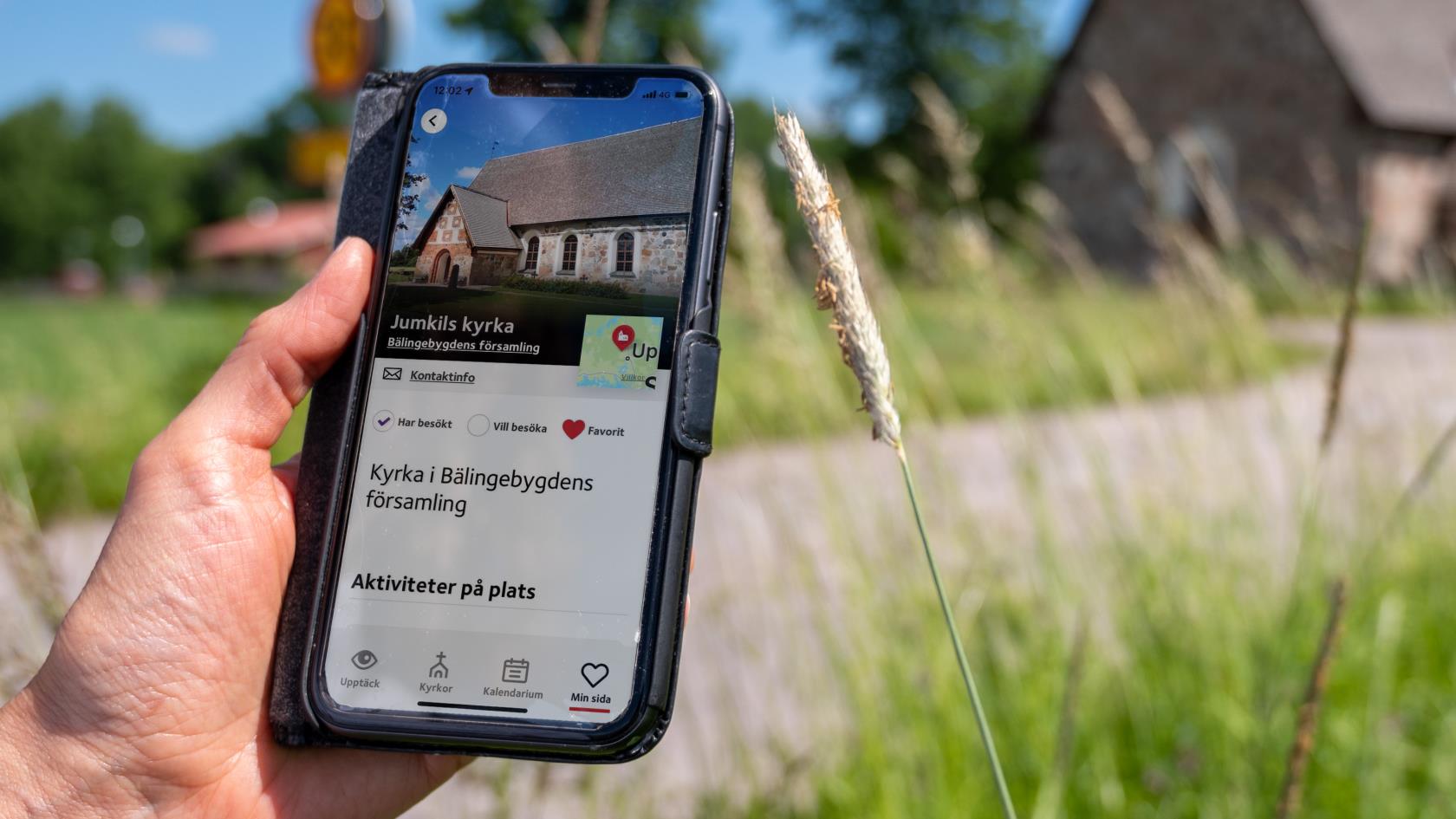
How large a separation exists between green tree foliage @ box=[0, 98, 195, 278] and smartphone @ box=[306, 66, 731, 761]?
80.3m

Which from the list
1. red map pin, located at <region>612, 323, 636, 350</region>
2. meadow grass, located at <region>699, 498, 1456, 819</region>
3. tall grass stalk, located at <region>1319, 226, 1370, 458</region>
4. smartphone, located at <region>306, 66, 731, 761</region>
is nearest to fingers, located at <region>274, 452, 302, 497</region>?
smartphone, located at <region>306, 66, 731, 761</region>

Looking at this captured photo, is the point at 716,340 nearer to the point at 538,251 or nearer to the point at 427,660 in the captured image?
the point at 538,251

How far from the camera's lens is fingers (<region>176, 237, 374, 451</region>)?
4.24 ft

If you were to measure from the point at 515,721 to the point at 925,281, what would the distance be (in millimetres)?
1971

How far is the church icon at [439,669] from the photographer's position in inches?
48.4

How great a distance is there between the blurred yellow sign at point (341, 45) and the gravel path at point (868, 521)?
5.61 ft

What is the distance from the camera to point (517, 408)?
130 centimetres

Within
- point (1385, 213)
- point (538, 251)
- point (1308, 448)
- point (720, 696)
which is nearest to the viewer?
point (538, 251)

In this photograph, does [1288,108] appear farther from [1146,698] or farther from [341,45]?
[1146,698]

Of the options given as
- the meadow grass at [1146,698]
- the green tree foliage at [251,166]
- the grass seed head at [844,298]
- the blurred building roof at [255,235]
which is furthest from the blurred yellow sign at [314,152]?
the green tree foliage at [251,166]

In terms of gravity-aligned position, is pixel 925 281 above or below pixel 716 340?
below

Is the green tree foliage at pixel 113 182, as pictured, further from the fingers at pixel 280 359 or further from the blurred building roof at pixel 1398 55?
the fingers at pixel 280 359

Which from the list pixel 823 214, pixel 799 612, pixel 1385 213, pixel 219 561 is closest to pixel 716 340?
pixel 823 214

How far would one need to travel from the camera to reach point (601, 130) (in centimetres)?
135
